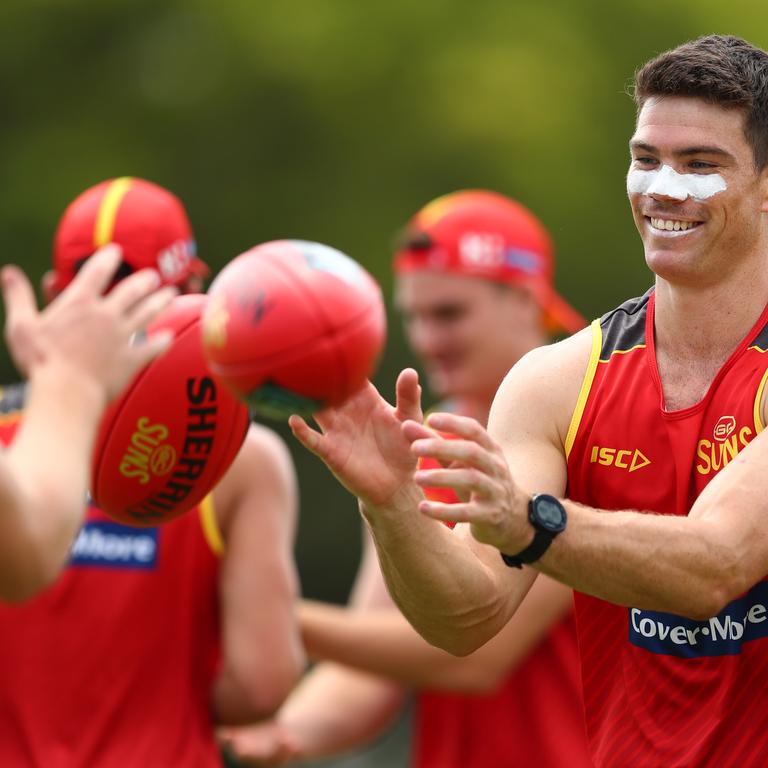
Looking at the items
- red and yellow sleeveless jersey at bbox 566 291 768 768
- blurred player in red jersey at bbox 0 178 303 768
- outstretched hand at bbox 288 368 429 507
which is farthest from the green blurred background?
outstretched hand at bbox 288 368 429 507

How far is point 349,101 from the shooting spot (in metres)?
17.9

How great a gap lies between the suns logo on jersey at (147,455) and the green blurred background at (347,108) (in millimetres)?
11455

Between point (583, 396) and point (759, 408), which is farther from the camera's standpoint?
point (583, 396)

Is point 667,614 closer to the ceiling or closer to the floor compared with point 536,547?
closer to the floor

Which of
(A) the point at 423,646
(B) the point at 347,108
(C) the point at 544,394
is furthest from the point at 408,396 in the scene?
(B) the point at 347,108

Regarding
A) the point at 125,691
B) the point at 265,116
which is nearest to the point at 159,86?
the point at 265,116

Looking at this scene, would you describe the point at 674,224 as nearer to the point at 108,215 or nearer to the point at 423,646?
the point at 108,215

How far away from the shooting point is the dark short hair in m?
5.34

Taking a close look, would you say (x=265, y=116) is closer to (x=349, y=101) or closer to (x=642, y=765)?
(x=349, y=101)

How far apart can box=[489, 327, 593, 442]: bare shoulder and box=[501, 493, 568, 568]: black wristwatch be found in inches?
24.4

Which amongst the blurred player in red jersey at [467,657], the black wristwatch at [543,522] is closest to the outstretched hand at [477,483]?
the black wristwatch at [543,522]

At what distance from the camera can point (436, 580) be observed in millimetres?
5098

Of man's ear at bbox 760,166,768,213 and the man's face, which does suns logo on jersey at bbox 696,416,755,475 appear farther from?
man's ear at bbox 760,166,768,213

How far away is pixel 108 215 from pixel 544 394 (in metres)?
2.43
